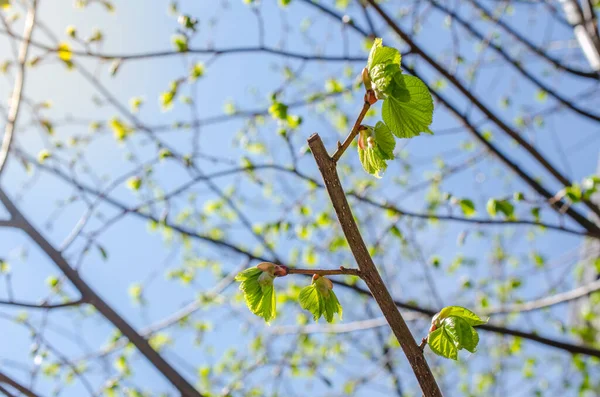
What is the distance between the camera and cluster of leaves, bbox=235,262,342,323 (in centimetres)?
101

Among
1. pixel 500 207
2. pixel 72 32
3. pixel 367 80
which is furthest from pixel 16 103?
pixel 500 207

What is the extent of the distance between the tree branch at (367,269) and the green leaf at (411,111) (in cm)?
18

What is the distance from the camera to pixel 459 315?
0.98 metres

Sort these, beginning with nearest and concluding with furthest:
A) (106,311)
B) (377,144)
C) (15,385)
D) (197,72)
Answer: (377,144)
(15,385)
(106,311)
(197,72)

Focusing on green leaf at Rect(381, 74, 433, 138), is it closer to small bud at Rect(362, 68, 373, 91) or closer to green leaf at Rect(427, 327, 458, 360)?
small bud at Rect(362, 68, 373, 91)

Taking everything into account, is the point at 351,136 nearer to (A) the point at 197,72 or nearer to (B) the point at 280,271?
(B) the point at 280,271

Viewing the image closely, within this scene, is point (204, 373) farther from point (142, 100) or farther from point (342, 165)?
point (342, 165)

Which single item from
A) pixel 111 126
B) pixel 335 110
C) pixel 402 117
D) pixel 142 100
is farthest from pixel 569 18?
pixel 402 117

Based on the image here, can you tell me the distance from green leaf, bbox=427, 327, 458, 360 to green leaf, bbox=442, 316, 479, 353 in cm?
1

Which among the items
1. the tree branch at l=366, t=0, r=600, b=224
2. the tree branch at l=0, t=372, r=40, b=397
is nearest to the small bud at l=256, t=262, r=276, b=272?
the tree branch at l=0, t=372, r=40, b=397

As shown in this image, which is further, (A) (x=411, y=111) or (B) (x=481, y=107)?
(B) (x=481, y=107)

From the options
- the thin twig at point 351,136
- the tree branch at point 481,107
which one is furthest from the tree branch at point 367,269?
the tree branch at point 481,107

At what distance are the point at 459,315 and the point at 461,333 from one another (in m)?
0.04

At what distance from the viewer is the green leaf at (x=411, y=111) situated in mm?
967
